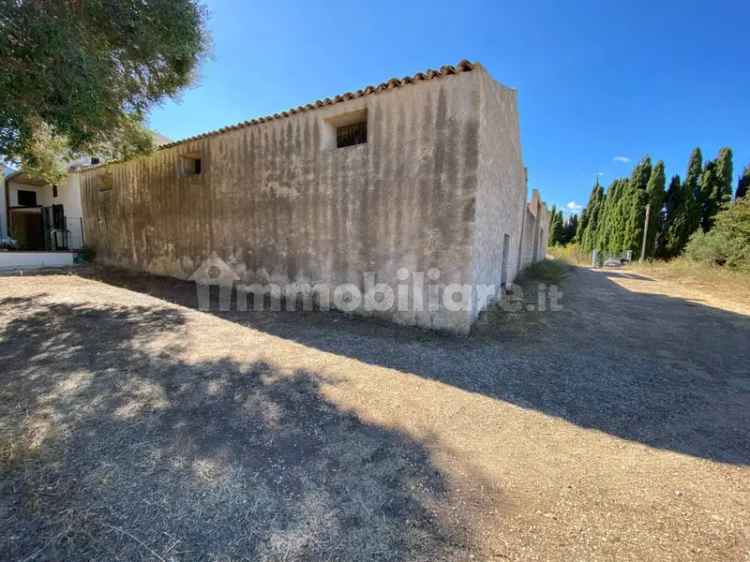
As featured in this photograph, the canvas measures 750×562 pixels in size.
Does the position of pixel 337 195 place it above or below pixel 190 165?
below

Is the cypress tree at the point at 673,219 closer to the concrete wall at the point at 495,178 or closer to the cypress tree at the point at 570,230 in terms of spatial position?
the cypress tree at the point at 570,230

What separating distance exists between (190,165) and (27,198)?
1679 cm

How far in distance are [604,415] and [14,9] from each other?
805 centimetres

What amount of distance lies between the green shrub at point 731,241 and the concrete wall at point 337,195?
13.9m

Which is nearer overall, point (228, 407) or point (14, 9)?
point (228, 407)

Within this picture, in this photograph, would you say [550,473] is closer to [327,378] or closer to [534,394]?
[534,394]

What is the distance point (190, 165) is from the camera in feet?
29.2

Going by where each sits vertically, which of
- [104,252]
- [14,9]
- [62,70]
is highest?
[14,9]

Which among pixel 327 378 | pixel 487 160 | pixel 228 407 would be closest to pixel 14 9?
pixel 228 407

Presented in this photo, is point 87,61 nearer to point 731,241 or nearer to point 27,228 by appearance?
point 731,241

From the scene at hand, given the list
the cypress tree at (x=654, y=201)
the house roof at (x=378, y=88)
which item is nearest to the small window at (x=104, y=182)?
the house roof at (x=378, y=88)

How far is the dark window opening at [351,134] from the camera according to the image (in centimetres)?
627

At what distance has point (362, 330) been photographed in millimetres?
5422

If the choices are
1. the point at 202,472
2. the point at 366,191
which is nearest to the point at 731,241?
the point at 366,191
